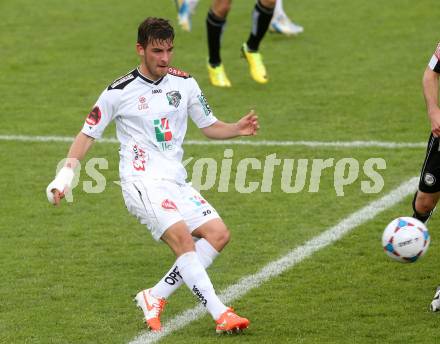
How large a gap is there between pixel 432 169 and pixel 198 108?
5.58 ft

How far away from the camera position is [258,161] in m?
11.8

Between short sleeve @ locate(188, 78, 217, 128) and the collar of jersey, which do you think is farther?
short sleeve @ locate(188, 78, 217, 128)

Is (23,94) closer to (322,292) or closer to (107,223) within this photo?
(107,223)

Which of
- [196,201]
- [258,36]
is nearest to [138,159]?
[196,201]

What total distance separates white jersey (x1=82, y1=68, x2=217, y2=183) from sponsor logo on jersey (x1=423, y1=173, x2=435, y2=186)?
5.65ft

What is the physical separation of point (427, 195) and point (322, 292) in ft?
3.37

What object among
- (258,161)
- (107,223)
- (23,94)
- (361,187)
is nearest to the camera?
(107,223)

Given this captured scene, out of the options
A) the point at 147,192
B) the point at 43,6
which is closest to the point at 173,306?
the point at 147,192

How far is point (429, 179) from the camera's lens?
26.7 feet

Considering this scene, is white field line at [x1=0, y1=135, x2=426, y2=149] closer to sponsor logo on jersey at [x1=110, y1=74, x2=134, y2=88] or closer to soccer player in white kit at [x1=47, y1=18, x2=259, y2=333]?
soccer player in white kit at [x1=47, y1=18, x2=259, y2=333]

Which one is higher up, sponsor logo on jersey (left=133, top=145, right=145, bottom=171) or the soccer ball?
sponsor logo on jersey (left=133, top=145, right=145, bottom=171)

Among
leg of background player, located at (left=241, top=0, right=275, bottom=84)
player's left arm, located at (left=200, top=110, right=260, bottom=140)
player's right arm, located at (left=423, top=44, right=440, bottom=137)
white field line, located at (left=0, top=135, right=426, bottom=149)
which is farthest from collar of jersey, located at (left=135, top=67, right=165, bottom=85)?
leg of background player, located at (left=241, top=0, right=275, bottom=84)

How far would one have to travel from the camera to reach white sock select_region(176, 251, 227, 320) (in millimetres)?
7402

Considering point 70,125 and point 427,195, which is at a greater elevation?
point 427,195
